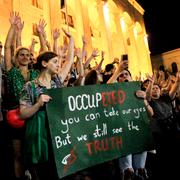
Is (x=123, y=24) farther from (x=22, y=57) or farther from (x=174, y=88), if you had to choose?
(x=22, y=57)

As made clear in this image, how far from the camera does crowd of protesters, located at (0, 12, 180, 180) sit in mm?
2617

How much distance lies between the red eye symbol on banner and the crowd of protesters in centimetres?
12

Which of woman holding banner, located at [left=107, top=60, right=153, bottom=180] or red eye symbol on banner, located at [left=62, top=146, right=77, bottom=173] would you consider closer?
red eye symbol on banner, located at [left=62, top=146, right=77, bottom=173]

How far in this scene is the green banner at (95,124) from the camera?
270 centimetres

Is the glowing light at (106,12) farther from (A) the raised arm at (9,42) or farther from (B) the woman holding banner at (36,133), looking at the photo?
(B) the woman holding banner at (36,133)

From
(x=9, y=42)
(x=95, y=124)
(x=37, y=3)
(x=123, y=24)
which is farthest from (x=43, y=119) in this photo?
(x=123, y=24)

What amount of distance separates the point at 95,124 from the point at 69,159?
0.55 m

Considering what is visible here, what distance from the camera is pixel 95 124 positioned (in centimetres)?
306

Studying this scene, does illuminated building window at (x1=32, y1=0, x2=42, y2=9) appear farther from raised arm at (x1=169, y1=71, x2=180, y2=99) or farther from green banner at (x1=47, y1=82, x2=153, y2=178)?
green banner at (x1=47, y1=82, x2=153, y2=178)

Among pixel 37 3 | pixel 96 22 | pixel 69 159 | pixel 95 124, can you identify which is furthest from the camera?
pixel 96 22

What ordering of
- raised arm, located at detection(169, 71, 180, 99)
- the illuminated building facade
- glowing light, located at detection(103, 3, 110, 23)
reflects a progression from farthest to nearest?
1. glowing light, located at detection(103, 3, 110, 23)
2. the illuminated building facade
3. raised arm, located at detection(169, 71, 180, 99)

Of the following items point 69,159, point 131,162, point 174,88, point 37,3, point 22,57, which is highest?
point 37,3

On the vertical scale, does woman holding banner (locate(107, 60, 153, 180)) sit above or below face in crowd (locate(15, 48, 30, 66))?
below

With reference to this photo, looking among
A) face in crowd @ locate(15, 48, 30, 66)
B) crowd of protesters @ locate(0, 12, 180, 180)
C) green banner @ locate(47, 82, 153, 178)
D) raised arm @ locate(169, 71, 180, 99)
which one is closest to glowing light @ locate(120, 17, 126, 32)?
raised arm @ locate(169, 71, 180, 99)
